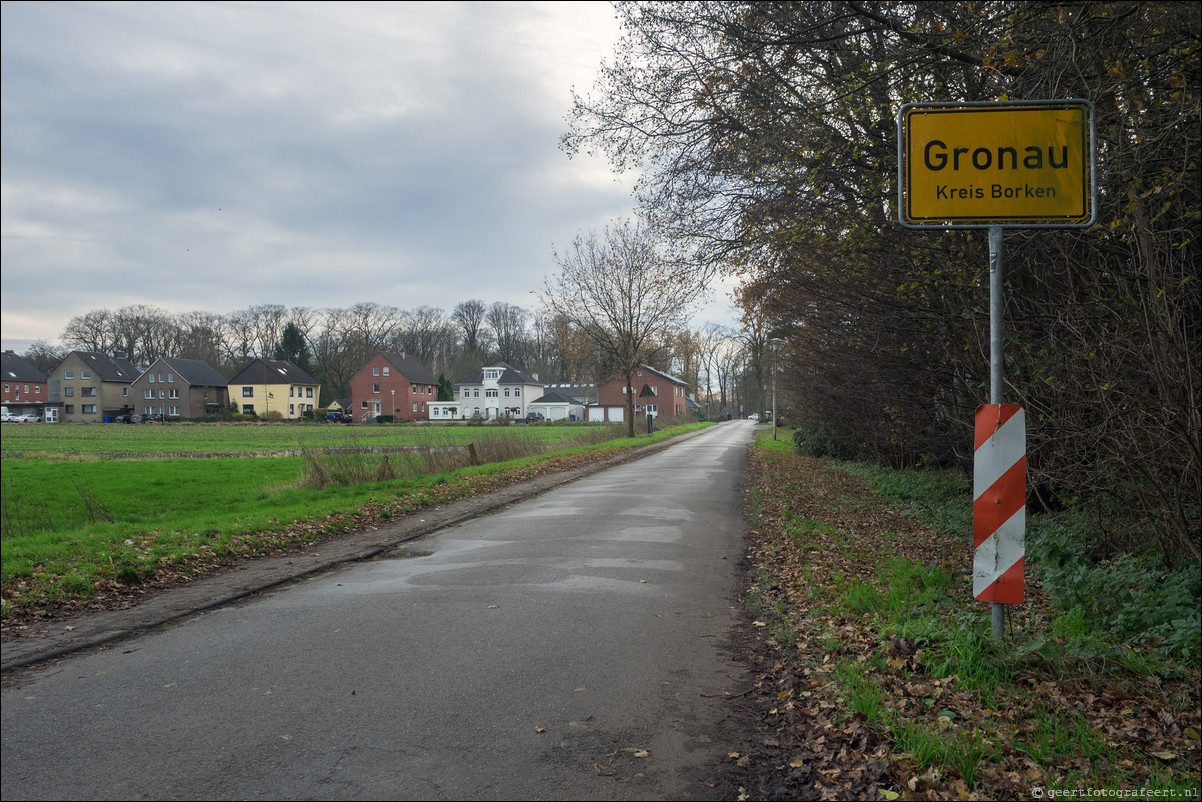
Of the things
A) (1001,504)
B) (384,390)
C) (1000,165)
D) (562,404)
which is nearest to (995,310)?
(1000,165)

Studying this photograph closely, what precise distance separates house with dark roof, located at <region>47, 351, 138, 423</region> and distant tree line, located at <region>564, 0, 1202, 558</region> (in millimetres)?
95000

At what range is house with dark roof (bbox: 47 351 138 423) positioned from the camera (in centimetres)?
9056

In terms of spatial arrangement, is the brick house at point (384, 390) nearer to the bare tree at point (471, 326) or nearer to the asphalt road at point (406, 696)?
the bare tree at point (471, 326)

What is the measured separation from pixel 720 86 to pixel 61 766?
1106cm

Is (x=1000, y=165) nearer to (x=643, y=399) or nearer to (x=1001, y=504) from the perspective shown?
(x=1001, y=504)

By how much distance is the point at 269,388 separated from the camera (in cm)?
9625

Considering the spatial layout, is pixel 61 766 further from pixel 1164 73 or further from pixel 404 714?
pixel 1164 73

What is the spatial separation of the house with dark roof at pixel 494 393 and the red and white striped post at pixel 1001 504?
99138mm

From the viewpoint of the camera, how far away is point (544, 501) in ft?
52.1

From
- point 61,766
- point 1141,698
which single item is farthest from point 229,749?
point 1141,698

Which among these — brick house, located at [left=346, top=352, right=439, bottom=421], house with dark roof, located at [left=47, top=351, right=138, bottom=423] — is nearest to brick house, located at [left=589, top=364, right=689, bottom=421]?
brick house, located at [left=346, top=352, right=439, bottom=421]

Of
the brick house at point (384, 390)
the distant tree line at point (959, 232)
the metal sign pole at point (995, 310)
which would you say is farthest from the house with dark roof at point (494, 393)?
the metal sign pole at point (995, 310)

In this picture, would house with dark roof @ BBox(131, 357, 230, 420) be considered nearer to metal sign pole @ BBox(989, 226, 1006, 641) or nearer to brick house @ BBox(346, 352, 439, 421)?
brick house @ BBox(346, 352, 439, 421)

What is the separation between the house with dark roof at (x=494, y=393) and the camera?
10481cm
